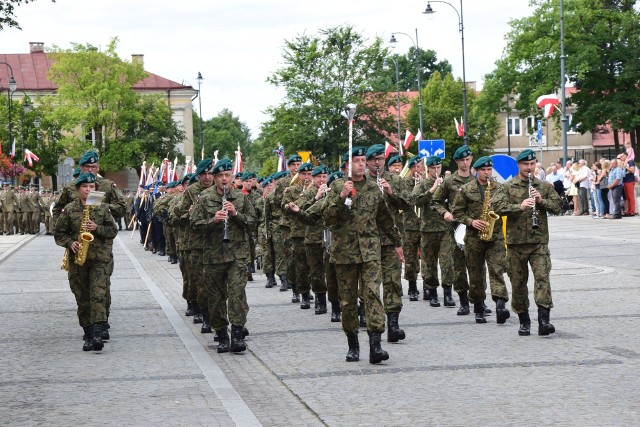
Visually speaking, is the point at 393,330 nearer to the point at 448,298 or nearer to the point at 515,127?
the point at 448,298

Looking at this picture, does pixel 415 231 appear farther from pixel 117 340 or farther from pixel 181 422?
pixel 181 422

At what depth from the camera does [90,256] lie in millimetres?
11992

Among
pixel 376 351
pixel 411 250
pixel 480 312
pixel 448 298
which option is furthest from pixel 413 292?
pixel 376 351

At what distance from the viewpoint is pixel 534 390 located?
8445 millimetres

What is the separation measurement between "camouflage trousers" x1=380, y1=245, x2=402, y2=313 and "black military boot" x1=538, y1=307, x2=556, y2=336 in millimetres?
1466

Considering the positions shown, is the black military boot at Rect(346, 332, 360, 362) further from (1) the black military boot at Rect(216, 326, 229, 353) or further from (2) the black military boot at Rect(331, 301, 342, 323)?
(2) the black military boot at Rect(331, 301, 342, 323)

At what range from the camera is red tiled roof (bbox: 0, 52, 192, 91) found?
110 meters

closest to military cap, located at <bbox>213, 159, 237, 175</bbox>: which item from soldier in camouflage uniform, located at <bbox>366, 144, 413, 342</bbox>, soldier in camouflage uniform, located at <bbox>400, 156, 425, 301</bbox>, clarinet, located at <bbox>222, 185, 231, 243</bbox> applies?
clarinet, located at <bbox>222, 185, 231, 243</bbox>

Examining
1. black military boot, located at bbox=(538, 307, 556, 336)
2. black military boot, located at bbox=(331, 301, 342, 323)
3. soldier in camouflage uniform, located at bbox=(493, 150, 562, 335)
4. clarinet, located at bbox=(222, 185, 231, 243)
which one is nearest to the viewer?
clarinet, located at bbox=(222, 185, 231, 243)

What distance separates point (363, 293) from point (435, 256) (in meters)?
4.88

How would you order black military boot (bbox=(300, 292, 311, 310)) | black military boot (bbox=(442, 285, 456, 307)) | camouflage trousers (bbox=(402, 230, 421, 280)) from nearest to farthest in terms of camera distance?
black military boot (bbox=(442, 285, 456, 307)) → black military boot (bbox=(300, 292, 311, 310)) → camouflage trousers (bbox=(402, 230, 421, 280))

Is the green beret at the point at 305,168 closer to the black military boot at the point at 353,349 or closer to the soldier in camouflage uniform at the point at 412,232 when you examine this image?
the soldier in camouflage uniform at the point at 412,232

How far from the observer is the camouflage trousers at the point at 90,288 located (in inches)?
467

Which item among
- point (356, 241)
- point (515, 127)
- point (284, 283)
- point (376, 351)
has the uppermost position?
point (515, 127)
